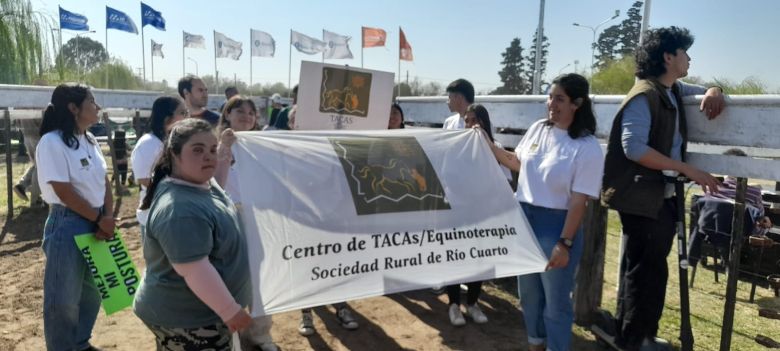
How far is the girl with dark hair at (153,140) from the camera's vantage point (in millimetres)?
3031

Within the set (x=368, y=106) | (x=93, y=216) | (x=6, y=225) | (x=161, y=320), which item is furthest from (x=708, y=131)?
(x=6, y=225)

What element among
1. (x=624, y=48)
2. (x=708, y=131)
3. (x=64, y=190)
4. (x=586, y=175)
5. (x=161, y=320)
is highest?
(x=624, y=48)

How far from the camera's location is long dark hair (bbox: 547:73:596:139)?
2752mm

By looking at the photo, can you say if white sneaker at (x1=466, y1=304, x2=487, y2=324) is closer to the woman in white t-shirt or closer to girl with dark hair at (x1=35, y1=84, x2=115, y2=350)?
the woman in white t-shirt

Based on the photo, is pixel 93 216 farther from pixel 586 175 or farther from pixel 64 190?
pixel 586 175

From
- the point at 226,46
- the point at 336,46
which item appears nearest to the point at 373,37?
the point at 336,46

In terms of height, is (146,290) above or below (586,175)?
below

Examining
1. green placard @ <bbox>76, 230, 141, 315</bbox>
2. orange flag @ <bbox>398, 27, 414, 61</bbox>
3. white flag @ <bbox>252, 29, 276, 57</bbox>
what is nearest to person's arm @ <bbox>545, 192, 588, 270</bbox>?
green placard @ <bbox>76, 230, 141, 315</bbox>

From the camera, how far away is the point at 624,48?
1725 inches

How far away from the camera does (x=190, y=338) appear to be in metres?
2.03

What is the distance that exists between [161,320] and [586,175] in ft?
7.06

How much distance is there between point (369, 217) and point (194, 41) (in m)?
35.2

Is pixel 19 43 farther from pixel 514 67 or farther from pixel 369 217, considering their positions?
pixel 514 67

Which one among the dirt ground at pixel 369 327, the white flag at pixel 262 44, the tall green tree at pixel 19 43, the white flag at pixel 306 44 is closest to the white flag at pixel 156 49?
the white flag at pixel 262 44
